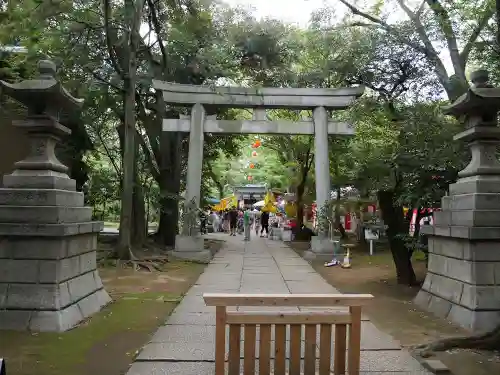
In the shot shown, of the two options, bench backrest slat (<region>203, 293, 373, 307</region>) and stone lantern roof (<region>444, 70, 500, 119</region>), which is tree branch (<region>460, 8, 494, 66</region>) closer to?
stone lantern roof (<region>444, 70, 500, 119</region>)

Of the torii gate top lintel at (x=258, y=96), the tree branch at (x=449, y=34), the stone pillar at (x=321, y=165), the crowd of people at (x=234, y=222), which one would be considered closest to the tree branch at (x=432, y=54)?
the tree branch at (x=449, y=34)

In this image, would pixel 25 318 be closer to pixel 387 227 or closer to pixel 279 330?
pixel 279 330

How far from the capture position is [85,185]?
1644cm

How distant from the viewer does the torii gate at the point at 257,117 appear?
49.9 ft

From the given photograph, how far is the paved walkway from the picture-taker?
445 cm

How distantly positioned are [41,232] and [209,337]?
232cm

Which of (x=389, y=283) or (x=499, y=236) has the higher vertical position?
(x=499, y=236)

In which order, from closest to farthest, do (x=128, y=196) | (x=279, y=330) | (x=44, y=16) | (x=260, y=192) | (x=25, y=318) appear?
(x=279, y=330) < (x=25, y=318) < (x=44, y=16) < (x=128, y=196) < (x=260, y=192)

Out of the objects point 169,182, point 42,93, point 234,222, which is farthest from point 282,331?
point 234,222

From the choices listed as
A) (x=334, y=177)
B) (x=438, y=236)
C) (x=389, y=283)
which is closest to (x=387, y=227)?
(x=389, y=283)

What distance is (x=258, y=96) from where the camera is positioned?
50.0ft

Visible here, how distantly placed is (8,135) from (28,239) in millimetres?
4965

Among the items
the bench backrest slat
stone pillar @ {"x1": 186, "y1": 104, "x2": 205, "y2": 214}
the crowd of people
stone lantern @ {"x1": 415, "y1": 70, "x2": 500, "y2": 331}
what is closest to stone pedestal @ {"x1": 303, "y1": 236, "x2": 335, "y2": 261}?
stone pillar @ {"x1": 186, "y1": 104, "x2": 205, "y2": 214}

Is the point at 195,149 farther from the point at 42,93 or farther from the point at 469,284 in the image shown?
the point at 469,284
